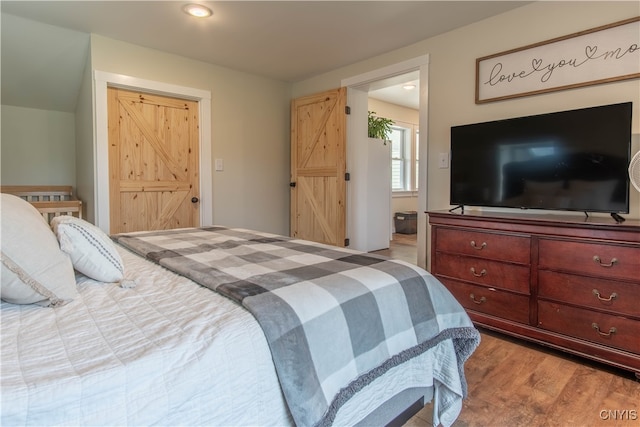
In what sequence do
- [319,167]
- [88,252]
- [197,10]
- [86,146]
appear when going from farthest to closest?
[319,167] → [86,146] → [197,10] → [88,252]

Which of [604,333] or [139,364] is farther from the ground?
[139,364]

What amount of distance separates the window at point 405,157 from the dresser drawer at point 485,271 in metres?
4.49

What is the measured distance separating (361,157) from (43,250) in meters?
3.37

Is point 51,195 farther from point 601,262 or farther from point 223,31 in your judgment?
point 601,262

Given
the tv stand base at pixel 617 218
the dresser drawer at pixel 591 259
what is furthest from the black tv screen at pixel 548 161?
the dresser drawer at pixel 591 259

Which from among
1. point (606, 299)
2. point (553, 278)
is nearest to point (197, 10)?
point (553, 278)

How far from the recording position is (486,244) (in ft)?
7.97

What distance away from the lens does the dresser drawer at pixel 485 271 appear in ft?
7.48

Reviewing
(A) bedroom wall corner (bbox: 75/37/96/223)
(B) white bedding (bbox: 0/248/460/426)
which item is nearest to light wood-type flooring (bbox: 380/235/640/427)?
(B) white bedding (bbox: 0/248/460/426)

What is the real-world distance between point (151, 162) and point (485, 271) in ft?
10.6

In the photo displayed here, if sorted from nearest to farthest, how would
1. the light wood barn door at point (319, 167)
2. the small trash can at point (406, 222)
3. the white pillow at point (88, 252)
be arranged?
the white pillow at point (88, 252) → the light wood barn door at point (319, 167) → the small trash can at point (406, 222)

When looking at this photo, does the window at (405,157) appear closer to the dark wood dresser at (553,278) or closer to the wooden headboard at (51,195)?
the dark wood dresser at (553,278)

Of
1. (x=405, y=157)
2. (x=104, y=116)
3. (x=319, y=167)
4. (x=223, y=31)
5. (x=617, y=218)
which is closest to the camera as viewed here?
(x=617, y=218)

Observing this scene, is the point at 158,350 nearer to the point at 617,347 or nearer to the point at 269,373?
the point at 269,373
